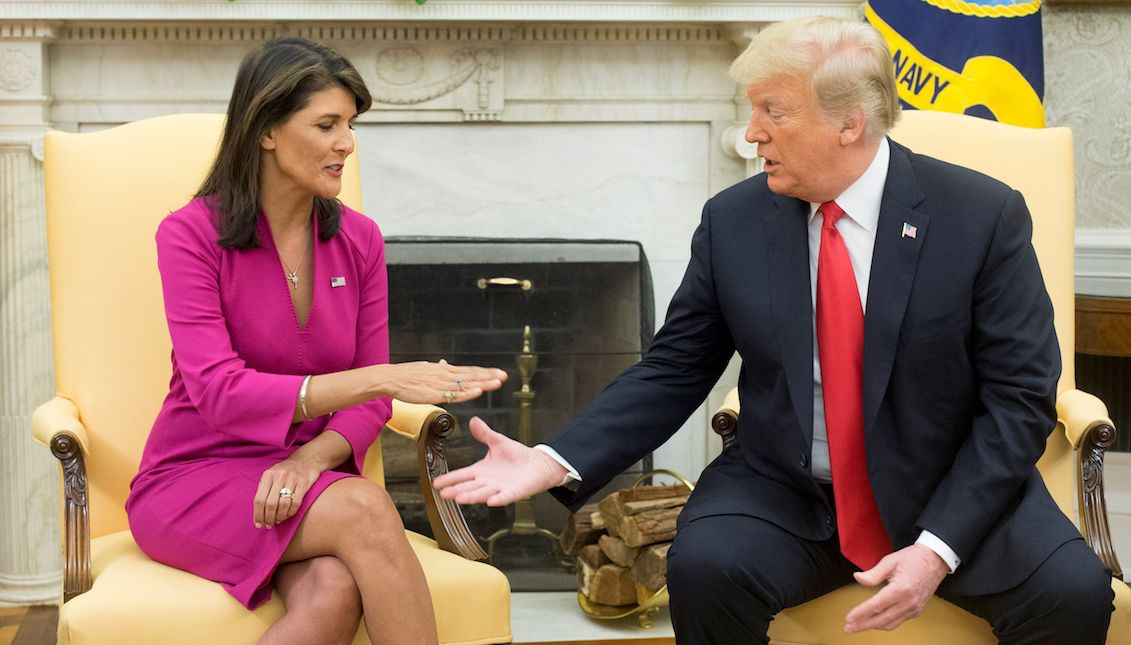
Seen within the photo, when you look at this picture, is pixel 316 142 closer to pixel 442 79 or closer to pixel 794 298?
pixel 794 298

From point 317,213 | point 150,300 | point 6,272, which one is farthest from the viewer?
point 6,272

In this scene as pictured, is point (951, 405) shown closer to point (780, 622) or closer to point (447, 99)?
point (780, 622)

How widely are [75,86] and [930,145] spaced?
2233mm

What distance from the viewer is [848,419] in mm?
1791

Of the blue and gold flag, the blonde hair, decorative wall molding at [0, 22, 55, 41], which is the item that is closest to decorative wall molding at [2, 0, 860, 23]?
decorative wall molding at [0, 22, 55, 41]

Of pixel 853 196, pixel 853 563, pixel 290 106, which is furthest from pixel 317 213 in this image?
pixel 853 563

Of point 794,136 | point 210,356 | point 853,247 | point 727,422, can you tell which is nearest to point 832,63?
point 794,136

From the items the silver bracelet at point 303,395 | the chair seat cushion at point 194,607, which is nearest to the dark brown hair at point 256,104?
the silver bracelet at point 303,395

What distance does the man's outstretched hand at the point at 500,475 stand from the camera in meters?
1.73

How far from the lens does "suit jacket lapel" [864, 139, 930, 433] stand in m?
1.76

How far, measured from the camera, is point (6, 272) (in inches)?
127

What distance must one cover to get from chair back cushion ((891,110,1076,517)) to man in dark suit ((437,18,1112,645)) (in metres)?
0.40

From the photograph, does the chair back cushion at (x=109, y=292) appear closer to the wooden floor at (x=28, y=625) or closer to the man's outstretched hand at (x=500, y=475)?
the man's outstretched hand at (x=500, y=475)

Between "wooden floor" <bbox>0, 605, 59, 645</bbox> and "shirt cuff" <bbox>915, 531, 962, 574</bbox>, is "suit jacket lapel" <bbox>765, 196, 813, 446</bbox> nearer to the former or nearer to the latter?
"shirt cuff" <bbox>915, 531, 962, 574</bbox>
